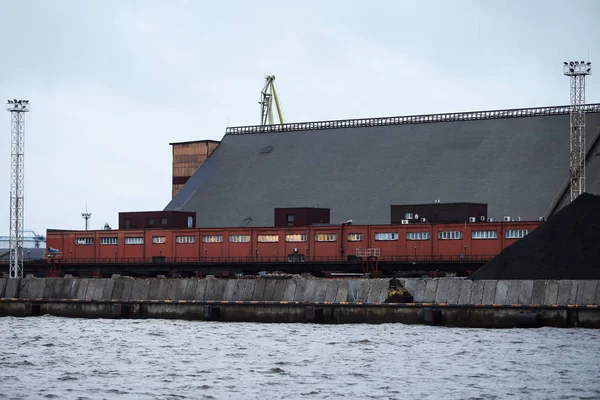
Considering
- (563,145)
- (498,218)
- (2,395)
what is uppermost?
(563,145)

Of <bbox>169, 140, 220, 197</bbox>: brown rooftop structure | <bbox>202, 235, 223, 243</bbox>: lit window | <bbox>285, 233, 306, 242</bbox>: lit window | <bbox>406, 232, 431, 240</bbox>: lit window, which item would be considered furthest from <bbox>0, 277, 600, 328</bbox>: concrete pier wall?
<bbox>169, 140, 220, 197</bbox>: brown rooftop structure

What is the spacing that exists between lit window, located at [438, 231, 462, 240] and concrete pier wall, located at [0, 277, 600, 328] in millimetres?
37892

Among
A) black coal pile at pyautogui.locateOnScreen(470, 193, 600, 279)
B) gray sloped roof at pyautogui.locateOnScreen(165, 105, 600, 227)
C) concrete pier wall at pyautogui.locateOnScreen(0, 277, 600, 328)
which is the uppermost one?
gray sloped roof at pyautogui.locateOnScreen(165, 105, 600, 227)

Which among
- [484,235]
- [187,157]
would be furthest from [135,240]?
[484,235]

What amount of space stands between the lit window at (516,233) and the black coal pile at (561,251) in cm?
2808

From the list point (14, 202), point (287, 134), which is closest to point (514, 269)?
point (14, 202)

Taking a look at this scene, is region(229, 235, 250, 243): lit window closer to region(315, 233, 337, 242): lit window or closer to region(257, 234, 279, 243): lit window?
region(257, 234, 279, 243): lit window

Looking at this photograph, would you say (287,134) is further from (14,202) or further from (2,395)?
(2,395)

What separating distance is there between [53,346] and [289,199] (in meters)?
76.5

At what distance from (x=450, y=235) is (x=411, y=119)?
1429 inches

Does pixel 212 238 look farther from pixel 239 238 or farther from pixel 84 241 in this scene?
pixel 84 241

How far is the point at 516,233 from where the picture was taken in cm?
10106

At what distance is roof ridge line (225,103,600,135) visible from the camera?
129750 mm

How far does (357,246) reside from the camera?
109 meters
